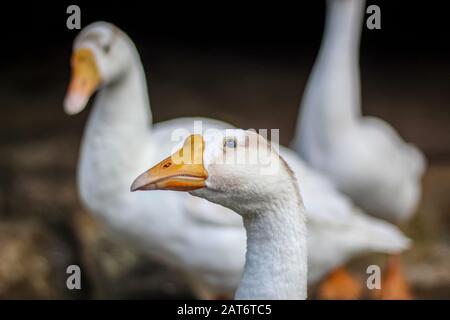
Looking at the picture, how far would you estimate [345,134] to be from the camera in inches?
141

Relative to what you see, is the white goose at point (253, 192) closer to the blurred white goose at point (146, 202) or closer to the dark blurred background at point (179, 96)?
the blurred white goose at point (146, 202)

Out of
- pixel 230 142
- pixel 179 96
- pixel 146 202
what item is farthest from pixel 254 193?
pixel 179 96

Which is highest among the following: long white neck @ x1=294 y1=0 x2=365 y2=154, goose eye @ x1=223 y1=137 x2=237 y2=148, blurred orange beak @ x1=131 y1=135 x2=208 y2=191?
long white neck @ x1=294 y1=0 x2=365 y2=154

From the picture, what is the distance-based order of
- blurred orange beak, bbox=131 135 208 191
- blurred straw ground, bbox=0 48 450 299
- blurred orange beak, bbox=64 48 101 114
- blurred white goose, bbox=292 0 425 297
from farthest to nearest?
blurred straw ground, bbox=0 48 450 299 < blurred white goose, bbox=292 0 425 297 < blurred orange beak, bbox=64 48 101 114 < blurred orange beak, bbox=131 135 208 191

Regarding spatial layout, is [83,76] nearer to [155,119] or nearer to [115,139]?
[115,139]

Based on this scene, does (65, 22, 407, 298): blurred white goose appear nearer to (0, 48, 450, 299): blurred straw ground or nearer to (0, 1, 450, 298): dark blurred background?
(0, 48, 450, 299): blurred straw ground

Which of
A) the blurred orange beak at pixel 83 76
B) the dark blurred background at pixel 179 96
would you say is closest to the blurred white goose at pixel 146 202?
the blurred orange beak at pixel 83 76

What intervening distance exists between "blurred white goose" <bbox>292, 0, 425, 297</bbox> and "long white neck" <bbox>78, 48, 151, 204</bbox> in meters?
0.81

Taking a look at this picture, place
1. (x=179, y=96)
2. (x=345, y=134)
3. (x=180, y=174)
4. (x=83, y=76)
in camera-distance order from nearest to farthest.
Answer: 1. (x=180, y=174)
2. (x=83, y=76)
3. (x=345, y=134)
4. (x=179, y=96)

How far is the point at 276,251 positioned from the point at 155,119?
3495 millimetres

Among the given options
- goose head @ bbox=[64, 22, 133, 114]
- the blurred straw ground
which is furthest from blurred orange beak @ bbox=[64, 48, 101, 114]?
the blurred straw ground

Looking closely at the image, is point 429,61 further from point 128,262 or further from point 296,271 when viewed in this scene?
point 296,271

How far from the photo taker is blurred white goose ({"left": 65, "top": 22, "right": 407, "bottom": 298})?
3035mm

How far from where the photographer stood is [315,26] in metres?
6.61
